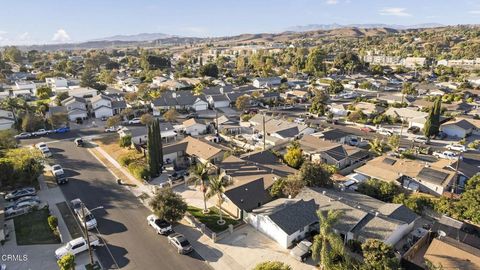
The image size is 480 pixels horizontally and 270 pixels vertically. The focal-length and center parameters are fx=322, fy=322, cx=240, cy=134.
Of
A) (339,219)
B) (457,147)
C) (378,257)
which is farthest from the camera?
(457,147)

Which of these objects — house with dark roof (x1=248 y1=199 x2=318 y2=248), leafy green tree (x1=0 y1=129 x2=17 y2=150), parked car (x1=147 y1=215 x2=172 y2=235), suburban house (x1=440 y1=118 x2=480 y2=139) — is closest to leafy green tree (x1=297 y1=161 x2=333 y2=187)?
house with dark roof (x1=248 y1=199 x2=318 y2=248)

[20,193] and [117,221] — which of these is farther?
[20,193]

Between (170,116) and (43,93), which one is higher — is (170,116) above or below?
below

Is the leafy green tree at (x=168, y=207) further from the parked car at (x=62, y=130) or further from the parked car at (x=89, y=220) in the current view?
the parked car at (x=62, y=130)

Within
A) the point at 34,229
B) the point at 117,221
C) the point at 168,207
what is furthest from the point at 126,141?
the point at 168,207

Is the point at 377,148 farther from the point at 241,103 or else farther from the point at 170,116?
the point at 170,116

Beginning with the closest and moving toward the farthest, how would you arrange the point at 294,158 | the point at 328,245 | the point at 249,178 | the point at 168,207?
the point at 328,245, the point at 168,207, the point at 249,178, the point at 294,158
